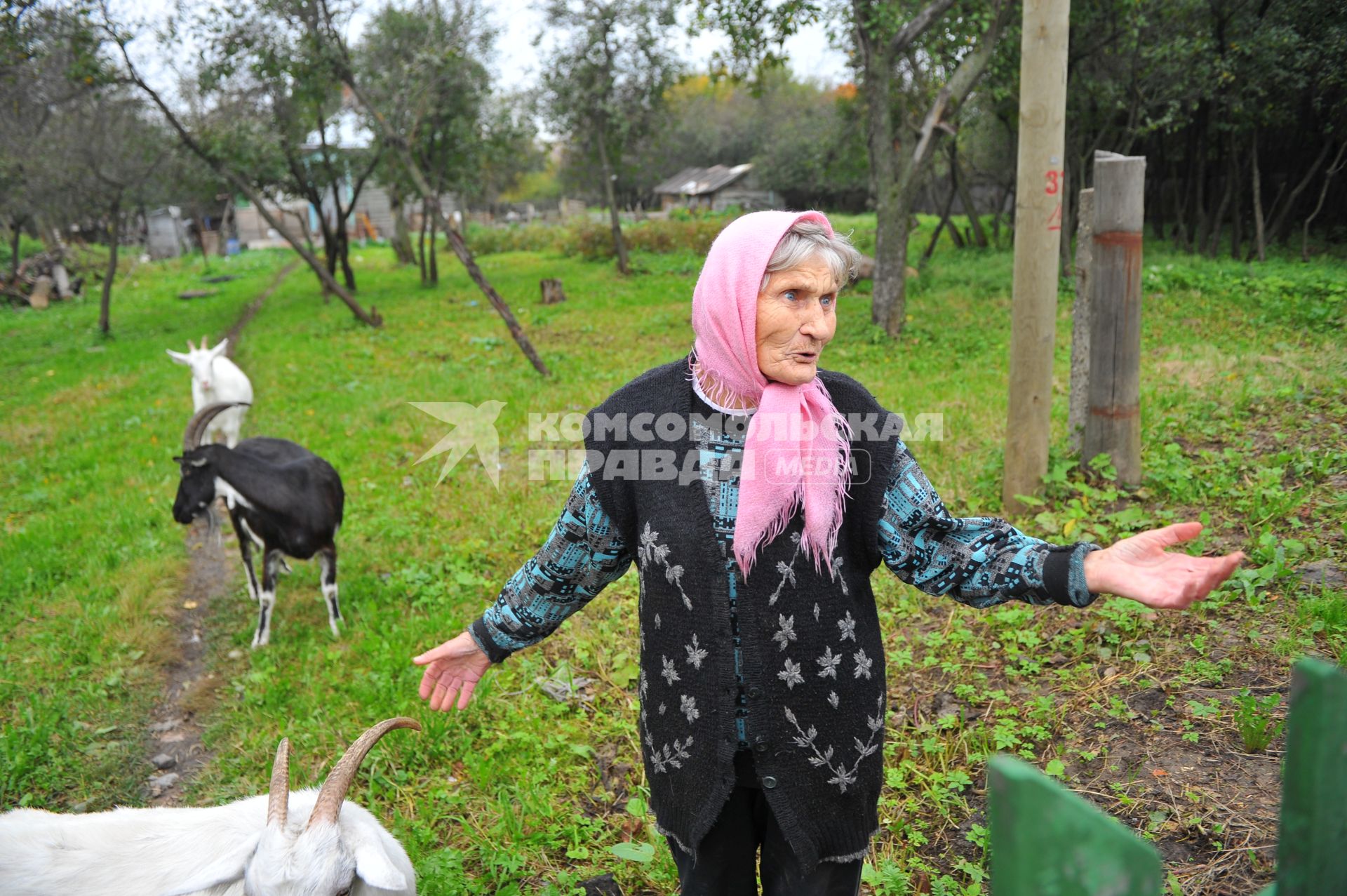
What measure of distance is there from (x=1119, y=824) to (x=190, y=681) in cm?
524

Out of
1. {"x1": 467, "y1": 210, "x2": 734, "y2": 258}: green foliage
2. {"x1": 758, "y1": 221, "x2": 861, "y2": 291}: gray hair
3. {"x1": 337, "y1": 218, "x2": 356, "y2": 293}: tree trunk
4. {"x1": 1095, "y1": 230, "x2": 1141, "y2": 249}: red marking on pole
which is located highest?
{"x1": 467, "y1": 210, "x2": 734, "y2": 258}: green foliage

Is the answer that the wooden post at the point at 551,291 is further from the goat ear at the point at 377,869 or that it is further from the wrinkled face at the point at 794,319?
the wrinkled face at the point at 794,319

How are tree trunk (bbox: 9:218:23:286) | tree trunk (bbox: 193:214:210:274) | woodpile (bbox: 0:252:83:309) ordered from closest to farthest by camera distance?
tree trunk (bbox: 9:218:23:286), woodpile (bbox: 0:252:83:309), tree trunk (bbox: 193:214:210:274)

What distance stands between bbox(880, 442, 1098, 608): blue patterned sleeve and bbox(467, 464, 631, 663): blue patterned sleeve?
67 cm

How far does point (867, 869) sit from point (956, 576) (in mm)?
1512

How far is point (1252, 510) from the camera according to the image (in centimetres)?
442

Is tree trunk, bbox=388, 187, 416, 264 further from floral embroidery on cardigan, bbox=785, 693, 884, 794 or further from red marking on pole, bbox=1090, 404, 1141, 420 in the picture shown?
floral embroidery on cardigan, bbox=785, 693, 884, 794

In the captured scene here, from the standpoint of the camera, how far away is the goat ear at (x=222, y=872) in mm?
2268

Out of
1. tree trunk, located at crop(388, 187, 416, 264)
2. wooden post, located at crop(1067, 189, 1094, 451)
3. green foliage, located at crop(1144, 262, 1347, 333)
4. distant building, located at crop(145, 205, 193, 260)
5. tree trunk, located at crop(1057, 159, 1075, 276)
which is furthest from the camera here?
distant building, located at crop(145, 205, 193, 260)

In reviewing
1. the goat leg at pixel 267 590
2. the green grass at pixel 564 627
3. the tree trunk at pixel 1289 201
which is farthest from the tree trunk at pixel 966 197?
the goat leg at pixel 267 590

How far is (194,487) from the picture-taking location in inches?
210

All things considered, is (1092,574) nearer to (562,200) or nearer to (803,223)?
(803,223)

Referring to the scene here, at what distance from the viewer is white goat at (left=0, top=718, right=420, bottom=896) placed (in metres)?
2.29

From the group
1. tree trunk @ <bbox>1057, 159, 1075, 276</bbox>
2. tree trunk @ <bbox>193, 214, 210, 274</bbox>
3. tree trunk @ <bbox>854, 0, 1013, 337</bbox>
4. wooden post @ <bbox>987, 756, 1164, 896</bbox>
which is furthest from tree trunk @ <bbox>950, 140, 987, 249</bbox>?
tree trunk @ <bbox>193, 214, 210, 274</bbox>
